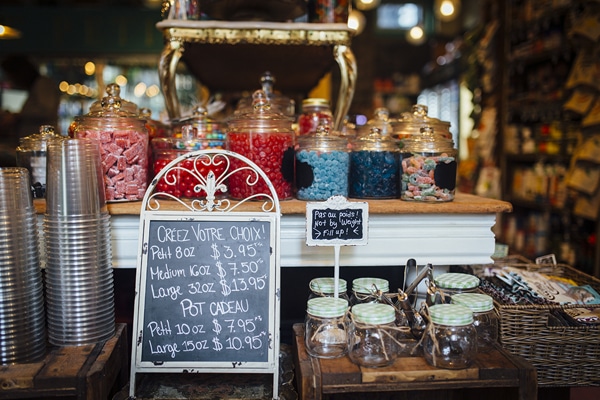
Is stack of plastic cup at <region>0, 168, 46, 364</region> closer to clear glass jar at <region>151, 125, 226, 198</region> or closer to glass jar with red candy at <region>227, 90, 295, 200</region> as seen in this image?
clear glass jar at <region>151, 125, 226, 198</region>

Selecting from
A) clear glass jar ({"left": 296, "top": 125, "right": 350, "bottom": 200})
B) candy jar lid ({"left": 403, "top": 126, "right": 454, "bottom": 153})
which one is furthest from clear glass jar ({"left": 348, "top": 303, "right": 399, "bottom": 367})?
candy jar lid ({"left": 403, "top": 126, "right": 454, "bottom": 153})

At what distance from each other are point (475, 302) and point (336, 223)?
41cm

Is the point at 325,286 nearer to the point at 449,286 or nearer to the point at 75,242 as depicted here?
the point at 449,286

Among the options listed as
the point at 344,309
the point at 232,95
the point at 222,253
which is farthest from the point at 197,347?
the point at 232,95

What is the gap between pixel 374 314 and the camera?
1256mm

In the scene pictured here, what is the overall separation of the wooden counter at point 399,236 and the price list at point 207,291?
0.62ft

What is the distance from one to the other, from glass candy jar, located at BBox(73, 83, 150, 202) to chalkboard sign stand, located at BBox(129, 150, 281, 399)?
0.67 feet

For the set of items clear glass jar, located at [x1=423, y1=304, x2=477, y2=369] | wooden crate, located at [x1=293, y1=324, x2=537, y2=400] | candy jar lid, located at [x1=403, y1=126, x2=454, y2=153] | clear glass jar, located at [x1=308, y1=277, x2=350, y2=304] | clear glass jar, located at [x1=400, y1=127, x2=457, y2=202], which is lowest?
wooden crate, located at [x1=293, y1=324, x2=537, y2=400]

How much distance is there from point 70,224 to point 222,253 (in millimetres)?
383

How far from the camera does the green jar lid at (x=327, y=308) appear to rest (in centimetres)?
128

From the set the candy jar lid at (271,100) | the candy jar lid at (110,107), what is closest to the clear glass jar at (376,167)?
the candy jar lid at (271,100)

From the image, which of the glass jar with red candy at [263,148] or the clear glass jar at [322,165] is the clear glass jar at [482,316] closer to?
the clear glass jar at [322,165]

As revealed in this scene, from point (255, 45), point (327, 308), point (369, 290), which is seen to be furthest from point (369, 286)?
point (255, 45)

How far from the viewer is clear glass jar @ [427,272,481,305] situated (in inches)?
57.4
